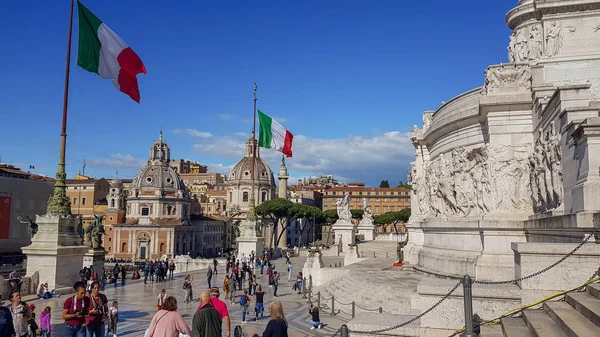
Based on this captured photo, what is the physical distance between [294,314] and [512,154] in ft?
25.4

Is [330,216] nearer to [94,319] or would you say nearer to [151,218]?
[151,218]

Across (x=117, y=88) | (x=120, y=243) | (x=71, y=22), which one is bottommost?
(x=120, y=243)

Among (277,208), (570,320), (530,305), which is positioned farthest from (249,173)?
(570,320)

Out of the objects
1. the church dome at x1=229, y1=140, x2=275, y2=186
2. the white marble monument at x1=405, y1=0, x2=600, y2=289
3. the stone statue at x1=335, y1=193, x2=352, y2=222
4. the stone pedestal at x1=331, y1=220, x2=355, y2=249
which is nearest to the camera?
the white marble monument at x1=405, y1=0, x2=600, y2=289

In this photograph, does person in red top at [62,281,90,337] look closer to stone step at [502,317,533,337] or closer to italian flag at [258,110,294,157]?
stone step at [502,317,533,337]

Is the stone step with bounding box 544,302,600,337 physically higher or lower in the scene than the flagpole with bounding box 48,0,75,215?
lower

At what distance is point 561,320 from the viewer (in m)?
5.66

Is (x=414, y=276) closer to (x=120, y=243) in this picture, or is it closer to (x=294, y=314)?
(x=294, y=314)

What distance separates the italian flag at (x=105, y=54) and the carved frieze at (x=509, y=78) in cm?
1198

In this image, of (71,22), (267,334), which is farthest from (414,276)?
(71,22)

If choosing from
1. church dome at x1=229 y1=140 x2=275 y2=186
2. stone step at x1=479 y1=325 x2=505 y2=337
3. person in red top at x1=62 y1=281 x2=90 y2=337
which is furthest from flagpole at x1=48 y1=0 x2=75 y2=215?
church dome at x1=229 y1=140 x2=275 y2=186

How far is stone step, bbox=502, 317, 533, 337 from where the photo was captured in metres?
6.10

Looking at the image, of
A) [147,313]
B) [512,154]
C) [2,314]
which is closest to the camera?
[2,314]

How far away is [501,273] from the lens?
1118 centimetres
